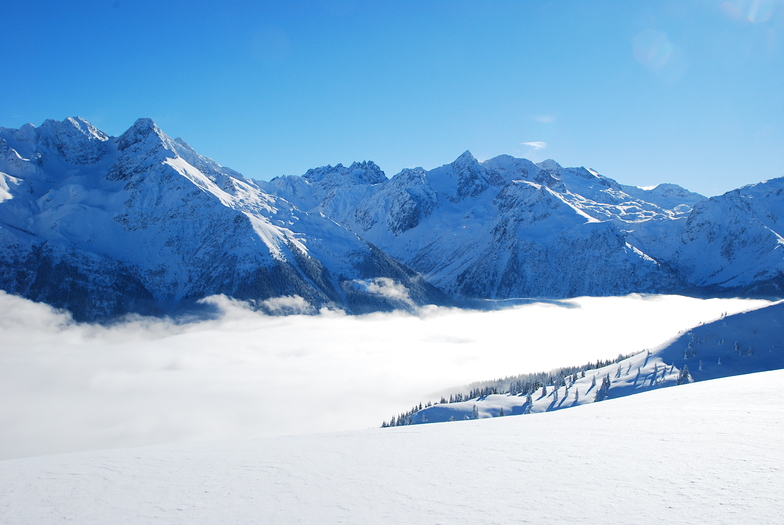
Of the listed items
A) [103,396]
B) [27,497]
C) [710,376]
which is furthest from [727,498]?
[103,396]

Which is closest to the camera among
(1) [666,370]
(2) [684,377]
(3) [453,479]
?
(3) [453,479]

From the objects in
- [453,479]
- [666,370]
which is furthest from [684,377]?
[453,479]

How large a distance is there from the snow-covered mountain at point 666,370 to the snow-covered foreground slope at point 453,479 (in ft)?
252

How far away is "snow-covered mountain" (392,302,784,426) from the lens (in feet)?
343

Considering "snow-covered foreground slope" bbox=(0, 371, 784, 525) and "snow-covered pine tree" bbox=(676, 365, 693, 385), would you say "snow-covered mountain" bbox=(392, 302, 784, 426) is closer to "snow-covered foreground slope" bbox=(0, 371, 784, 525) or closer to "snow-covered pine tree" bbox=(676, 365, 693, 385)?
"snow-covered pine tree" bbox=(676, 365, 693, 385)

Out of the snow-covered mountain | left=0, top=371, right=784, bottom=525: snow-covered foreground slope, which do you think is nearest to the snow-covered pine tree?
the snow-covered mountain

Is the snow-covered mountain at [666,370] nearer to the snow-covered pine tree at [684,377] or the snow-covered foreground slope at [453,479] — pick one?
the snow-covered pine tree at [684,377]

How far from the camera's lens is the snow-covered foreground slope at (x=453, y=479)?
1620 cm

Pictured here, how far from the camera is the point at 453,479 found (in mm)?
20625

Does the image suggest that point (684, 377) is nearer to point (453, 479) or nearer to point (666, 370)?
point (666, 370)

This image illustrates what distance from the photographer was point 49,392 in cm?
19738

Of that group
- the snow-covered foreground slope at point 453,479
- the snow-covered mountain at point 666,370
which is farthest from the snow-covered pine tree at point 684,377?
the snow-covered foreground slope at point 453,479

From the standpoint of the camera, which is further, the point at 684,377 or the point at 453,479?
the point at 684,377

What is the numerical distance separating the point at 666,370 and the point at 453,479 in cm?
10904
